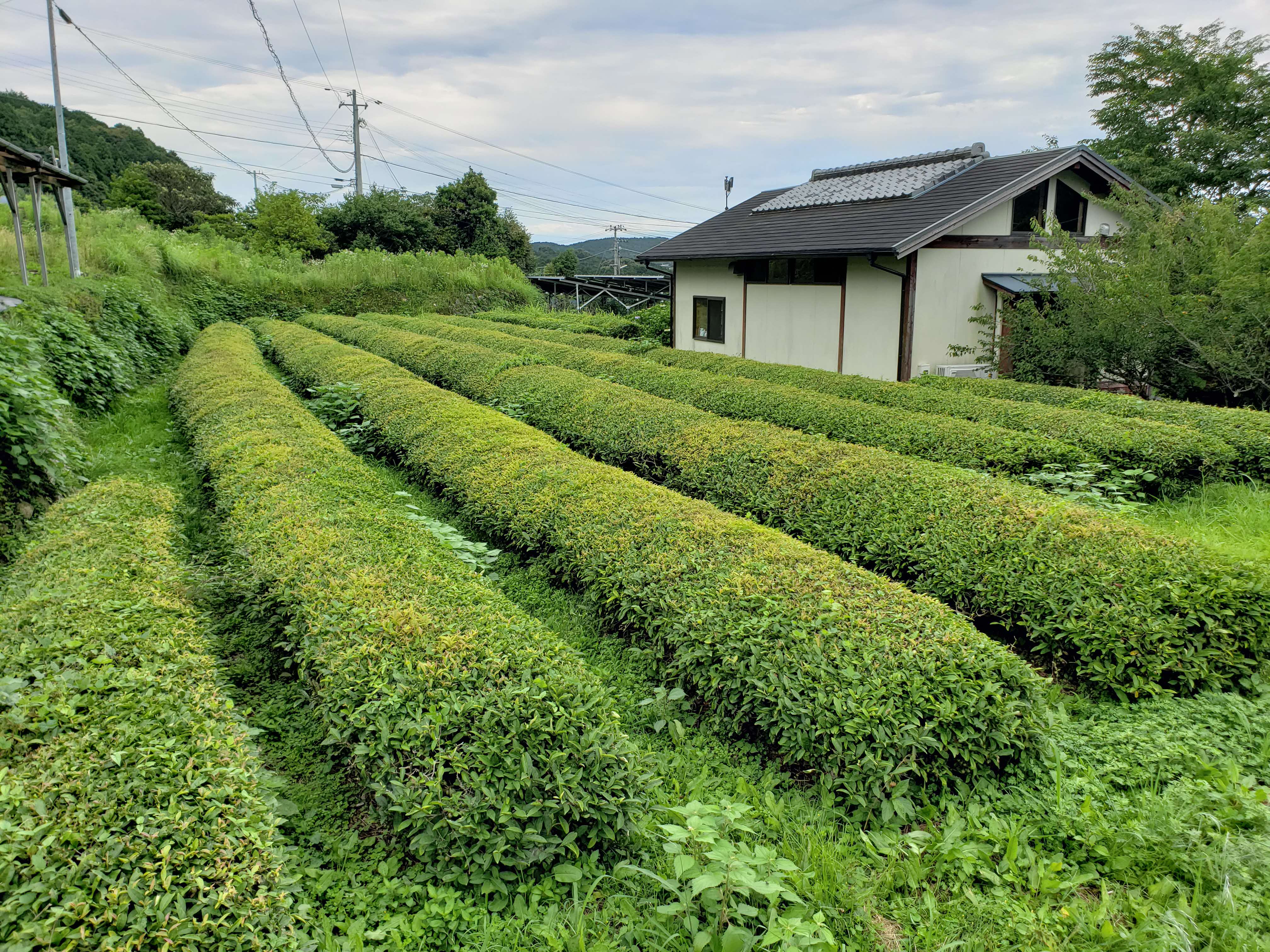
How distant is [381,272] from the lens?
27.7 meters

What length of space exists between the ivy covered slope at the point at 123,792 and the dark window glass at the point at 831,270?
1274 cm

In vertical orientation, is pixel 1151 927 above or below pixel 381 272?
below

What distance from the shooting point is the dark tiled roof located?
1235 centimetres

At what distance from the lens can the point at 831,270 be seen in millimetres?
14055

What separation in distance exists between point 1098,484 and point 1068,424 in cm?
138

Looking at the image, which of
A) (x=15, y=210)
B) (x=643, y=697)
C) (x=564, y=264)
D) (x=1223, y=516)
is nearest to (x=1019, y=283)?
(x=1223, y=516)

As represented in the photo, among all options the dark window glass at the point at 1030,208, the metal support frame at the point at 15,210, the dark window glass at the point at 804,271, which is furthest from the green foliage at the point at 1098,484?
the metal support frame at the point at 15,210

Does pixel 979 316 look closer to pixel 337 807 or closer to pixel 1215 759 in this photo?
pixel 1215 759

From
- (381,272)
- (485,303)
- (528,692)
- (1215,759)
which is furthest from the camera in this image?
(485,303)

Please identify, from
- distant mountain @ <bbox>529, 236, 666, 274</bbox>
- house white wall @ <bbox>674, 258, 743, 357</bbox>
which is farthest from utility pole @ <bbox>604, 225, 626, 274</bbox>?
house white wall @ <bbox>674, 258, 743, 357</bbox>

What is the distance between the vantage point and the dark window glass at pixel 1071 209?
1376 centimetres

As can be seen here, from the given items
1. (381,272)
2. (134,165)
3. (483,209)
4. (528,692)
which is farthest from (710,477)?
(134,165)

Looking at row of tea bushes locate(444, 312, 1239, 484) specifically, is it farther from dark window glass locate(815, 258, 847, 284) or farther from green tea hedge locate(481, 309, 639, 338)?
green tea hedge locate(481, 309, 639, 338)

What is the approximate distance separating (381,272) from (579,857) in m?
28.3
